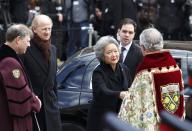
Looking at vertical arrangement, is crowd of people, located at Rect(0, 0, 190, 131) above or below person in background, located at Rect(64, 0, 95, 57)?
above

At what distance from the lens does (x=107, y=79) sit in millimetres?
7164

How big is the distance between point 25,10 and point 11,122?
29.5 ft

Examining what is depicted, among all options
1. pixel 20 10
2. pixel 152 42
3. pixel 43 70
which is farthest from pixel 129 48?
pixel 20 10

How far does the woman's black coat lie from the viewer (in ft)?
23.3

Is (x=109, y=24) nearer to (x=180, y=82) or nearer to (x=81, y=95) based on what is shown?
(x=81, y=95)

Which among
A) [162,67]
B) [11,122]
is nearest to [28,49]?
[11,122]

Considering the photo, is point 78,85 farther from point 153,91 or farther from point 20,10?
point 20,10

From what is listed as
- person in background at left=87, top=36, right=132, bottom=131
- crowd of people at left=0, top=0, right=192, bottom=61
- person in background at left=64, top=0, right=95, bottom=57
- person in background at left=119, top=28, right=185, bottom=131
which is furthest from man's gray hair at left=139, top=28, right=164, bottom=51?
person in background at left=64, top=0, right=95, bottom=57

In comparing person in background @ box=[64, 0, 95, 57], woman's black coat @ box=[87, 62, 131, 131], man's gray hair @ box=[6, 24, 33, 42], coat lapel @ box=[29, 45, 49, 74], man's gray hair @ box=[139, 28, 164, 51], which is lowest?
person in background @ box=[64, 0, 95, 57]

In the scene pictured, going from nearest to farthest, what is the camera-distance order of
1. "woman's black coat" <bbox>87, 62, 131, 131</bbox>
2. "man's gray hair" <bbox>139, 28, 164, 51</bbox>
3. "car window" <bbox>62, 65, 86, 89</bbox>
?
"man's gray hair" <bbox>139, 28, 164, 51</bbox>, "woman's black coat" <bbox>87, 62, 131, 131</bbox>, "car window" <bbox>62, 65, 86, 89</bbox>

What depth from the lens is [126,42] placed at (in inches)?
323

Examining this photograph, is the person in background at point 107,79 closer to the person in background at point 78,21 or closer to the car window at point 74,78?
the car window at point 74,78

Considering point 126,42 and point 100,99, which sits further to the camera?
point 126,42

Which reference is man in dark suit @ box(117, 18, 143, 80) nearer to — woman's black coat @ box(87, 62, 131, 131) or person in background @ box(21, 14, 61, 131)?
woman's black coat @ box(87, 62, 131, 131)
